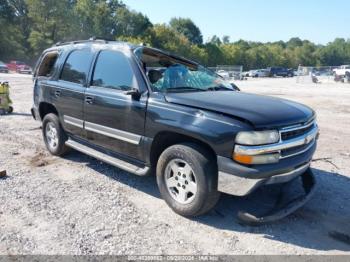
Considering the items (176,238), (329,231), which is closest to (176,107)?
(176,238)

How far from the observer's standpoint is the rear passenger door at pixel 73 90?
5309 millimetres

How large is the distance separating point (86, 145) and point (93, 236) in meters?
2.08

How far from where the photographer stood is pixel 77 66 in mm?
5562

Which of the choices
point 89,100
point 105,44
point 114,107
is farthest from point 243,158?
point 105,44

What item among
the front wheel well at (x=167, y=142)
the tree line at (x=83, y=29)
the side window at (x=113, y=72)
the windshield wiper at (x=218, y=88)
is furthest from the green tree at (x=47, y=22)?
the front wheel well at (x=167, y=142)

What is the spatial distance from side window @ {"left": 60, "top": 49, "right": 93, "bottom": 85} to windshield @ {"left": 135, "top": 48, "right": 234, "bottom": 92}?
1.05 m

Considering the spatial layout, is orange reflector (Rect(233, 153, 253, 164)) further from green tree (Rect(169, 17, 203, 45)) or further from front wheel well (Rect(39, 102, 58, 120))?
green tree (Rect(169, 17, 203, 45))

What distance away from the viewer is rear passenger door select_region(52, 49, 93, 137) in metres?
5.31

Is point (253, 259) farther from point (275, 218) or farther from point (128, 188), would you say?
point (128, 188)

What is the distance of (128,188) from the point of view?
490 cm

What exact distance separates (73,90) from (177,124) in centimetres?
223

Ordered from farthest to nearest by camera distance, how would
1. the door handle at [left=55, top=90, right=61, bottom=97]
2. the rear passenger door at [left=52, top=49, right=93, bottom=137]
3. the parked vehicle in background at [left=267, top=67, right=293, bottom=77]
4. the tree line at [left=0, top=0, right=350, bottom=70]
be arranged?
the parked vehicle in background at [left=267, top=67, right=293, bottom=77] < the tree line at [left=0, top=0, right=350, bottom=70] < the door handle at [left=55, top=90, right=61, bottom=97] < the rear passenger door at [left=52, top=49, right=93, bottom=137]

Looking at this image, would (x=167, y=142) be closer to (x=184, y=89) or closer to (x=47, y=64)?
(x=184, y=89)

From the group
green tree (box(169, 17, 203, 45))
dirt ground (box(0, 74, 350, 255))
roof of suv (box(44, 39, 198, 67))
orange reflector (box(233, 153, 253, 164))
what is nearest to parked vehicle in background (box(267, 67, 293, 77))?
green tree (box(169, 17, 203, 45))
